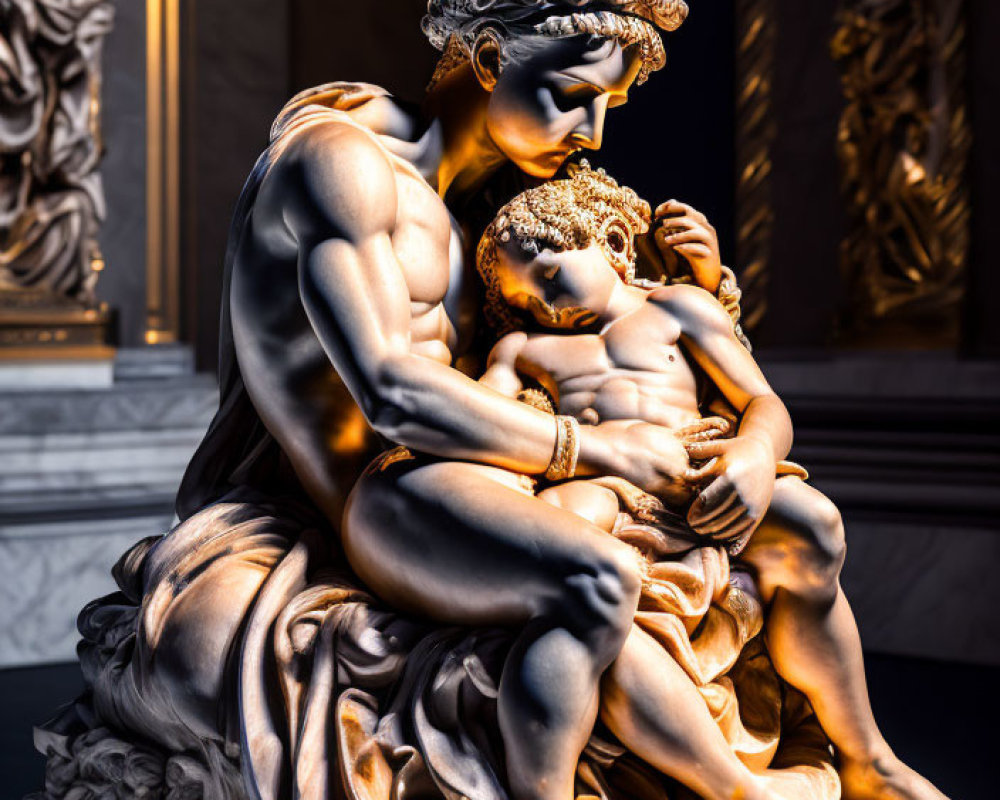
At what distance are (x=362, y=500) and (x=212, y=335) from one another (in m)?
3.42

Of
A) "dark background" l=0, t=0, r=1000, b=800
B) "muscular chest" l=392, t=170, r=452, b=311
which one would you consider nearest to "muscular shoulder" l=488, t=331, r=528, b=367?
"muscular chest" l=392, t=170, r=452, b=311

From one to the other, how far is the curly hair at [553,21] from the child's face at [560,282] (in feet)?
1.30

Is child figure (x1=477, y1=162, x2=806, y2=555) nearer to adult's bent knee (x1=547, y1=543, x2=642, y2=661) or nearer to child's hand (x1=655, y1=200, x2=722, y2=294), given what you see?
child's hand (x1=655, y1=200, x2=722, y2=294)

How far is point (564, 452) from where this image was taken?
2291 mm

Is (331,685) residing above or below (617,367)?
below

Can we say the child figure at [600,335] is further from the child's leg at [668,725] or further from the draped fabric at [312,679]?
the child's leg at [668,725]

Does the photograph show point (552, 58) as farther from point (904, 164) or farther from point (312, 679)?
point (904, 164)

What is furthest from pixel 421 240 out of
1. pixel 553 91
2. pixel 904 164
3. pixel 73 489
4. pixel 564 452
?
pixel 904 164

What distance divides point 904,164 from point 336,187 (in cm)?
296

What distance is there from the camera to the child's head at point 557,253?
96.3 inches

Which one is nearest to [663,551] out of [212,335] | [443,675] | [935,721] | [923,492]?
[443,675]

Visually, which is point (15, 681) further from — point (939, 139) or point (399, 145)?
point (939, 139)

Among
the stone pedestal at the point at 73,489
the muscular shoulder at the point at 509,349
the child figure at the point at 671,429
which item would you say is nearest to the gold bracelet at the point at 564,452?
the child figure at the point at 671,429

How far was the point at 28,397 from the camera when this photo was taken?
4.35m
